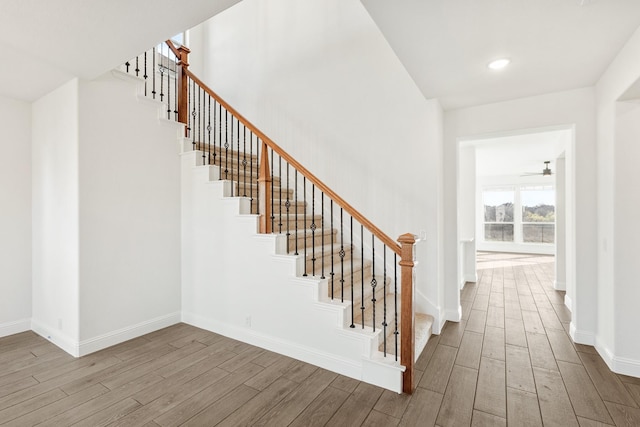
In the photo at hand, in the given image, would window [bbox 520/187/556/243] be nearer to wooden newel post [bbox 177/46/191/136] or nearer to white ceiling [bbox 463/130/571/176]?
white ceiling [bbox 463/130/571/176]

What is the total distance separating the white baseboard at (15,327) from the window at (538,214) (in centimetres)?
1196

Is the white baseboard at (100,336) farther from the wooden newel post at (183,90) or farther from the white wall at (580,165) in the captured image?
the white wall at (580,165)

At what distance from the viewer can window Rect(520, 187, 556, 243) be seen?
9.67 meters

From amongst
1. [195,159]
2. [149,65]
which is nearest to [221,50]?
[149,65]

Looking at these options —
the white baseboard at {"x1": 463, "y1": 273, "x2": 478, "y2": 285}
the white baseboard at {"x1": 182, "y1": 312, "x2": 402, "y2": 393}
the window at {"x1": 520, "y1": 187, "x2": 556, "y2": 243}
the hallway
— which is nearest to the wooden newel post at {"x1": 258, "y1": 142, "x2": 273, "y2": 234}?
the white baseboard at {"x1": 182, "y1": 312, "x2": 402, "y2": 393}

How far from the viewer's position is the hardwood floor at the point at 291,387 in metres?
2.10

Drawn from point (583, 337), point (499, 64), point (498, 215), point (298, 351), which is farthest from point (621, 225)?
point (498, 215)

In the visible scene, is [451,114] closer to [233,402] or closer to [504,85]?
[504,85]

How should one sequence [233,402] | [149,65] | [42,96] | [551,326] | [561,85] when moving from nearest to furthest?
[233,402] < [561,85] < [42,96] < [551,326] < [149,65]

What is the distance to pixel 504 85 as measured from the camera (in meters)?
3.09

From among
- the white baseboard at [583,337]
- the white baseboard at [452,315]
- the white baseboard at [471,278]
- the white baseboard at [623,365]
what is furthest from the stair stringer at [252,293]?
the white baseboard at [471,278]

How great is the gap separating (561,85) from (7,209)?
6.05 metres

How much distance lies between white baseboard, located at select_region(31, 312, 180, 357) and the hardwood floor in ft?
0.27

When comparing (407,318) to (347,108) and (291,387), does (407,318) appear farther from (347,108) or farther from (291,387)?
(347,108)
